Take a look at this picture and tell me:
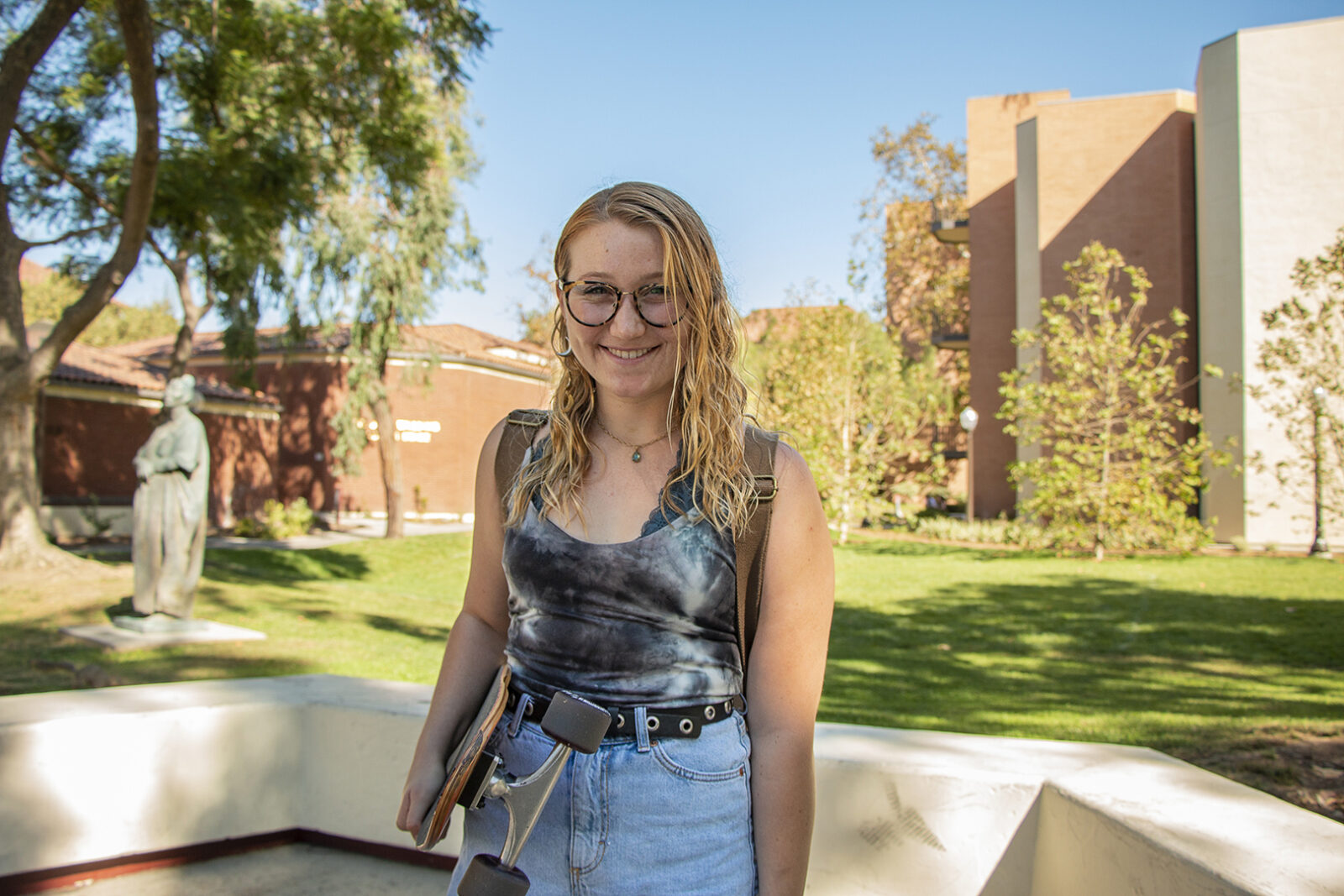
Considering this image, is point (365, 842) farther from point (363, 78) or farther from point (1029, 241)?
point (1029, 241)

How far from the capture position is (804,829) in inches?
57.4

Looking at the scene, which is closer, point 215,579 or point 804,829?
point 804,829

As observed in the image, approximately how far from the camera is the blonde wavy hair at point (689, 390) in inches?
58.2

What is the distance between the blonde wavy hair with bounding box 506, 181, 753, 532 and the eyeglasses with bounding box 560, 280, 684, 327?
0.08 ft

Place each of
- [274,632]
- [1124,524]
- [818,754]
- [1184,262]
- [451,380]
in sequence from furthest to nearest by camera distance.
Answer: [451,380] < [1184,262] < [1124,524] < [274,632] < [818,754]

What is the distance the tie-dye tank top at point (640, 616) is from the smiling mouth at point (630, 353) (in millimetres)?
257

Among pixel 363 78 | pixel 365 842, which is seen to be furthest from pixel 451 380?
pixel 365 842

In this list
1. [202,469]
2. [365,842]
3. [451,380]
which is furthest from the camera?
[451,380]

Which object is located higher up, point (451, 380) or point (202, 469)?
point (451, 380)

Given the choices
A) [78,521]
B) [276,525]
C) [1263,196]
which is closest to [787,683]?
[1263,196]

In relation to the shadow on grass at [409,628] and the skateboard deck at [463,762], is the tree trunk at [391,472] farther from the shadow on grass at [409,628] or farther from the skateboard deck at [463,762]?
the skateboard deck at [463,762]

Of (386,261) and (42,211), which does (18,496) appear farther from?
(386,261)

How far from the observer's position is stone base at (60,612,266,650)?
8273 millimetres

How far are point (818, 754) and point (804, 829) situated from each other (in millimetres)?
1187
